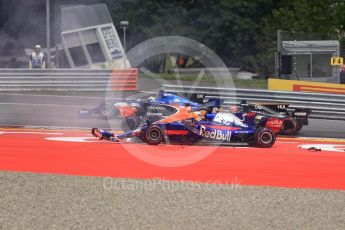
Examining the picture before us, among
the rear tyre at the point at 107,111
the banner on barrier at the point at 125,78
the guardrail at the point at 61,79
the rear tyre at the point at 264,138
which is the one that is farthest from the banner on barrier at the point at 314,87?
the rear tyre at the point at 264,138

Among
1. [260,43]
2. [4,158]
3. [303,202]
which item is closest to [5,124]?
[4,158]

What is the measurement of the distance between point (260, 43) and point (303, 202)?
35.4m

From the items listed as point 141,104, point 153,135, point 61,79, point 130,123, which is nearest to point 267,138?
point 153,135

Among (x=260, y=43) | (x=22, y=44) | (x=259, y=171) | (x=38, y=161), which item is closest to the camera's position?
(x=259, y=171)

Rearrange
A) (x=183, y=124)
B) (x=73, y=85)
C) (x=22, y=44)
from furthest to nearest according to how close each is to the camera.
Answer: (x=22, y=44) → (x=73, y=85) → (x=183, y=124)

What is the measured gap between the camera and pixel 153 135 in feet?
36.8

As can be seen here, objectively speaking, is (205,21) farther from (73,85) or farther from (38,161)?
(38,161)

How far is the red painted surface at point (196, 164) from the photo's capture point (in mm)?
8273

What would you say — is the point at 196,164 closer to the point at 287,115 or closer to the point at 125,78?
the point at 287,115

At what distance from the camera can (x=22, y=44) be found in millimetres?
27797

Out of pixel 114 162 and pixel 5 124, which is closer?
pixel 114 162

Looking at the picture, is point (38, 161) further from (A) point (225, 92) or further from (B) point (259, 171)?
(A) point (225, 92)

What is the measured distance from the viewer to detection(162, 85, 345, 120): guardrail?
16.5 metres

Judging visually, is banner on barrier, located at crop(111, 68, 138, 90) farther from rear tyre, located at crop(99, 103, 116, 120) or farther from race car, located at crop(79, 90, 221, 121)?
rear tyre, located at crop(99, 103, 116, 120)
